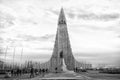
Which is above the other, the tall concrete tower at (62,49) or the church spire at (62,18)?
the church spire at (62,18)

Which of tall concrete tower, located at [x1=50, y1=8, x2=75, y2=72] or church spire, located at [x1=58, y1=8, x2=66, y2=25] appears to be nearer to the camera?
tall concrete tower, located at [x1=50, y1=8, x2=75, y2=72]

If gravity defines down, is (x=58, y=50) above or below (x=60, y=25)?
below

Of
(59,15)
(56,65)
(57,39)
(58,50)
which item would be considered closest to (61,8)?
(59,15)

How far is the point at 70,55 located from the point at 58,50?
24.9 feet

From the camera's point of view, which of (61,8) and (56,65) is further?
(61,8)

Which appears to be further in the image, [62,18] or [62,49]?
[62,18]

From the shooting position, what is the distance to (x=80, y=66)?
100 metres

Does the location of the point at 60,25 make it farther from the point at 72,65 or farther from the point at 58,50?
the point at 72,65

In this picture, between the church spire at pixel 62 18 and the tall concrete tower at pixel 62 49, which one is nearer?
the tall concrete tower at pixel 62 49

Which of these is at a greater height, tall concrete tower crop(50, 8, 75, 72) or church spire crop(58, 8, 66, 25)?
church spire crop(58, 8, 66, 25)

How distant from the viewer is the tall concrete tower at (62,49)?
9750 centimetres

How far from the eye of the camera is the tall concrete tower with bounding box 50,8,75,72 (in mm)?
97500

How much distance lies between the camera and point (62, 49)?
100500 millimetres

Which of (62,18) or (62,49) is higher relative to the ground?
(62,18)
